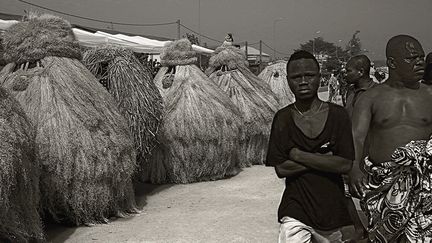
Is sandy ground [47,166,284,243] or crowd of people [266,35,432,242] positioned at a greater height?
crowd of people [266,35,432,242]

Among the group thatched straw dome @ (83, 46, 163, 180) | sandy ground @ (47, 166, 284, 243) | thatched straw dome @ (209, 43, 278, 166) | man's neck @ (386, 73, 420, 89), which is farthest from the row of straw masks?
thatched straw dome @ (209, 43, 278, 166)

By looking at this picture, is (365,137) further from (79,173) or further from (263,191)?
(263,191)

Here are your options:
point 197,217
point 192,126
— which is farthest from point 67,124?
point 192,126

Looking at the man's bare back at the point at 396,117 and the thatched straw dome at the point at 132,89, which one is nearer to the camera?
the man's bare back at the point at 396,117

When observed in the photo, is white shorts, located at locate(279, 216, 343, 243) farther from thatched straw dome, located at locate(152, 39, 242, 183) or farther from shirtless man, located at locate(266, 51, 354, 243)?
thatched straw dome, located at locate(152, 39, 242, 183)

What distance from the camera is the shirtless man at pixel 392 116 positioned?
3.27m

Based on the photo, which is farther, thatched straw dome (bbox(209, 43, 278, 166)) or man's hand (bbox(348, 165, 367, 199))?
thatched straw dome (bbox(209, 43, 278, 166))

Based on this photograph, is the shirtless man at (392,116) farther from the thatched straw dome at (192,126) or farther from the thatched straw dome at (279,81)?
the thatched straw dome at (279,81)

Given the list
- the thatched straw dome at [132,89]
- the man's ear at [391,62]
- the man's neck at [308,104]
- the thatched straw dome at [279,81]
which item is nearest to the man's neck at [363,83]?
the man's ear at [391,62]

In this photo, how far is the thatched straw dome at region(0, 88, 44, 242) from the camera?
12.0 ft

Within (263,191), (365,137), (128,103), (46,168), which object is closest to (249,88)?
(263,191)

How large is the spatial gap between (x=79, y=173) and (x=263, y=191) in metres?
2.91

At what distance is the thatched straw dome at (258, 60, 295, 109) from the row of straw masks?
6.36 metres

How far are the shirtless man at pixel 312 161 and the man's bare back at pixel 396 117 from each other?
65 centimetres
